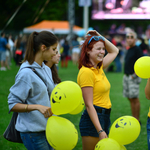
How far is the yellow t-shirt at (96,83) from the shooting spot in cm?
267

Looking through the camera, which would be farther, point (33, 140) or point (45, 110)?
point (33, 140)

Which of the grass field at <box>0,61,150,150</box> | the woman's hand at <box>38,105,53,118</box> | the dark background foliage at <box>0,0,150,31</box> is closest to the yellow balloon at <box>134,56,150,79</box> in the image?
the woman's hand at <box>38,105,53,118</box>

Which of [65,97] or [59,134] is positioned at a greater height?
[65,97]

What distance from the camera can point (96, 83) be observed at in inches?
107

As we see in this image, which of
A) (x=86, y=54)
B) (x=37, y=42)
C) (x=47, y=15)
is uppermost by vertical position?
(x=47, y=15)

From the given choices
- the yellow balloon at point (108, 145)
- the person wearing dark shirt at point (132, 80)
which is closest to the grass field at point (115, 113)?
the person wearing dark shirt at point (132, 80)

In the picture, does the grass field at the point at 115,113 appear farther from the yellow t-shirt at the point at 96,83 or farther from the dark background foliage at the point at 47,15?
the dark background foliage at the point at 47,15

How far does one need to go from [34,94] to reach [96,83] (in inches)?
27.3

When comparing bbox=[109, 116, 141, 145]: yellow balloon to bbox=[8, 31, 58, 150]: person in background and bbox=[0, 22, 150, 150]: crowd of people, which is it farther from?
bbox=[8, 31, 58, 150]: person in background

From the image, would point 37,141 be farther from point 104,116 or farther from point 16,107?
point 104,116

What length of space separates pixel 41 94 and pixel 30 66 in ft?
0.90

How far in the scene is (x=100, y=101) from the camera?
2.76 m

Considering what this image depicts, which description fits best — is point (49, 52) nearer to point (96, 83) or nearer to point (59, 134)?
point (96, 83)

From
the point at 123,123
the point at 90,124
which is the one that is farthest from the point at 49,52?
the point at 123,123
